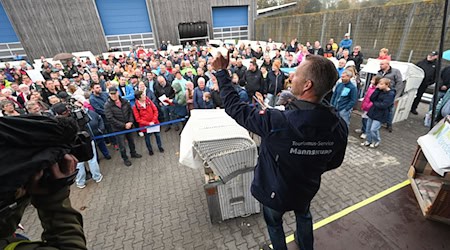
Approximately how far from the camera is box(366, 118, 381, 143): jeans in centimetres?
520

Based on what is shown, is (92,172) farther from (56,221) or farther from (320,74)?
(320,74)

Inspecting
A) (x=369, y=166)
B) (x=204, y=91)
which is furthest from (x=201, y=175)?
(x=369, y=166)

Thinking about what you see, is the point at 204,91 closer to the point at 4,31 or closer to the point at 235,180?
the point at 235,180

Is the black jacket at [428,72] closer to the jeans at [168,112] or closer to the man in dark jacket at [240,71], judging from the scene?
the man in dark jacket at [240,71]

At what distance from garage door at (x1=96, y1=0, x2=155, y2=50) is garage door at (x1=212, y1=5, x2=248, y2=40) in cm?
771

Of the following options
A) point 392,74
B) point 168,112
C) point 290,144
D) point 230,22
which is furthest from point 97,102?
point 230,22

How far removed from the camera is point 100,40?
20219mm

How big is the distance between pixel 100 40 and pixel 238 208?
22.8m

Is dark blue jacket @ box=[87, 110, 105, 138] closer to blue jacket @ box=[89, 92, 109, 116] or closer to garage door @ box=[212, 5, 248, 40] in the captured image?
blue jacket @ box=[89, 92, 109, 116]

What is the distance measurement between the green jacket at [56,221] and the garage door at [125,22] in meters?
23.5

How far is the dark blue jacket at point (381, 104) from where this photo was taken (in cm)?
482

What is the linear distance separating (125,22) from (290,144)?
2381 centimetres

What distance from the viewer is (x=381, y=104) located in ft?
16.0

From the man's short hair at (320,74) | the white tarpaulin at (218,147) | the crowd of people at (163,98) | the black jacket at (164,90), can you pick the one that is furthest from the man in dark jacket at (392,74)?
the black jacket at (164,90)
